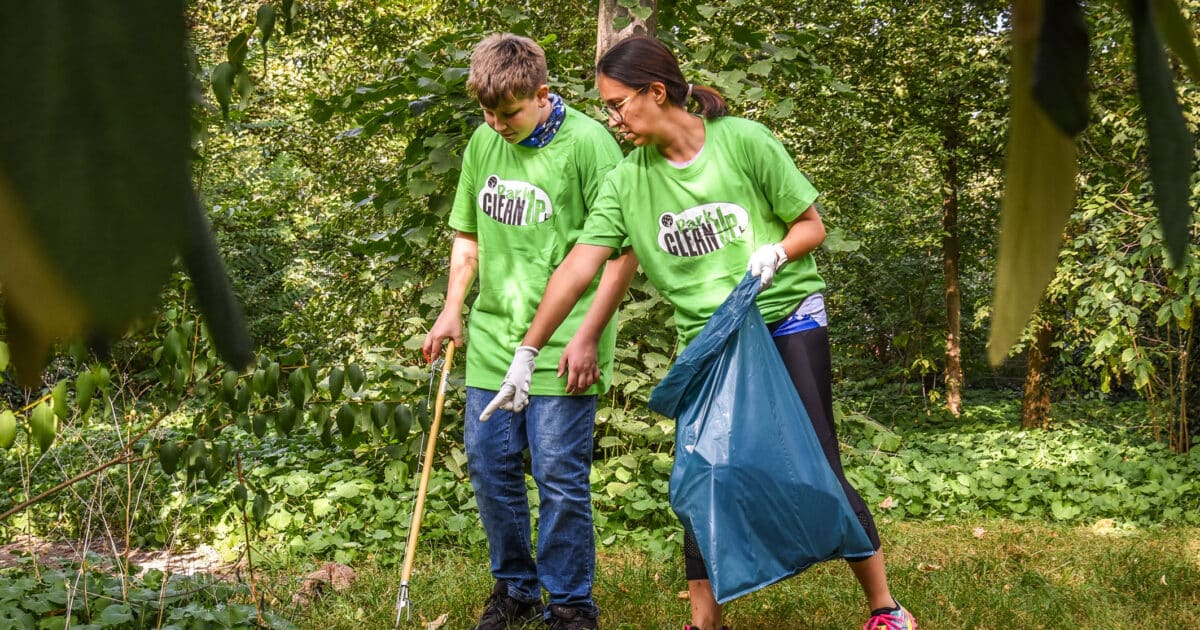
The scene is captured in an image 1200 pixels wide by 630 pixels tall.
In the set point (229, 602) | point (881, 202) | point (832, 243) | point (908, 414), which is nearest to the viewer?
point (229, 602)

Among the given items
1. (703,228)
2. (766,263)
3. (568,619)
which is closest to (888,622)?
(568,619)

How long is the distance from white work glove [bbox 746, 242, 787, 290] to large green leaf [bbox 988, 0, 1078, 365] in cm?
185

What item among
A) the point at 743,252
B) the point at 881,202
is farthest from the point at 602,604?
the point at 881,202

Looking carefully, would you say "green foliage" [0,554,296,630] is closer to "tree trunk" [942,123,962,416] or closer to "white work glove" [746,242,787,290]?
"white work glove" [746,242,787,290]

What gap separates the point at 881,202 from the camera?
8.62 m

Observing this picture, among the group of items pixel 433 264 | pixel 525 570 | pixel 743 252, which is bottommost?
pixel 525 570

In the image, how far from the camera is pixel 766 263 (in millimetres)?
2094

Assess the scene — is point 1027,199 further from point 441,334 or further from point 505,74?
point 441,334

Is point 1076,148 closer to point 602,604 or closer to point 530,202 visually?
point 530,202

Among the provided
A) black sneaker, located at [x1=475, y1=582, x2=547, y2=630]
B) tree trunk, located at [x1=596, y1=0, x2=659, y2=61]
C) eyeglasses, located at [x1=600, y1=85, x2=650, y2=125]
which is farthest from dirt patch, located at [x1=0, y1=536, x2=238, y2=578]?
tree trunk, located at [x1=596, y1=0, x2=659, y2=61]

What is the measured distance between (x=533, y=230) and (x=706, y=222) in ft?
1.60

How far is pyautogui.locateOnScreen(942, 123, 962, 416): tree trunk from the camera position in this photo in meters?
8.12

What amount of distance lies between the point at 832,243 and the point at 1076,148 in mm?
3415

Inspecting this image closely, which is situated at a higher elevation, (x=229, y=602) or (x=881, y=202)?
(x=881, y=202)
